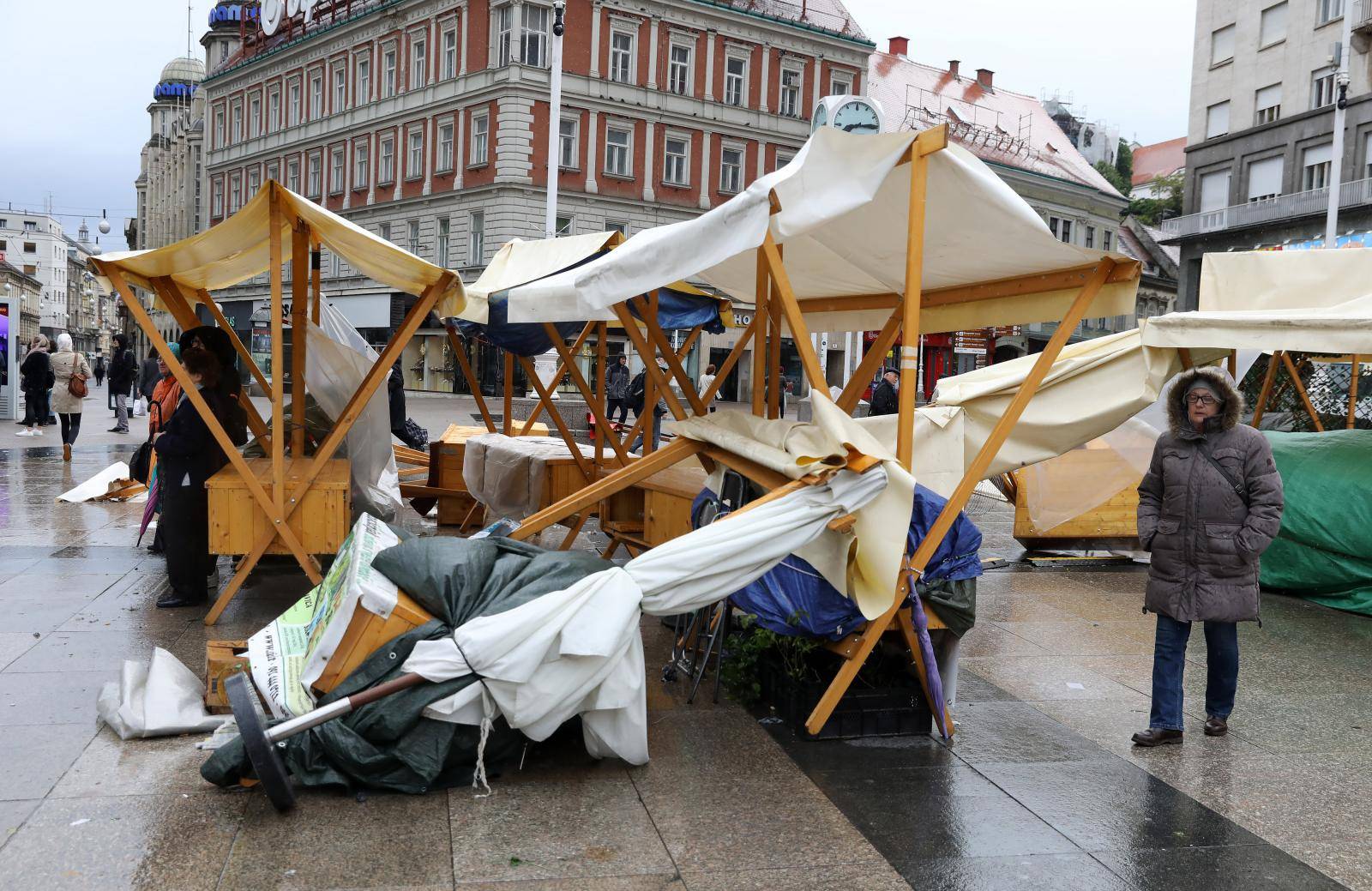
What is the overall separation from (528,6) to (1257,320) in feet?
121

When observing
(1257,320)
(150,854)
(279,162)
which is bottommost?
(150,854)

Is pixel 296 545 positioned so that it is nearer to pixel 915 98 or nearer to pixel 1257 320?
pixel 1257 320

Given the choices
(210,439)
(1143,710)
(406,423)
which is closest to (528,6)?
(406,423)

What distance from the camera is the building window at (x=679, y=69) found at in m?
42.6

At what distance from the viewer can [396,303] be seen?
42.6 metres

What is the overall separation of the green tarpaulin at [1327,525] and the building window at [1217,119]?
3840cm

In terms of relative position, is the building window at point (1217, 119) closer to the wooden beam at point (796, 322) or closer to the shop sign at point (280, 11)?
the shop sign at point (280, 11)

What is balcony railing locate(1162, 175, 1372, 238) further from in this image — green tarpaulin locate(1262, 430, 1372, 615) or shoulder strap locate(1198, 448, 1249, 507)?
shoulder strap locate(1198, 448, 1249, 507)

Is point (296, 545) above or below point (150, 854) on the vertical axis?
above

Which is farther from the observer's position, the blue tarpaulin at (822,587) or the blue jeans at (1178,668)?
the blue jeans at (1178,668)

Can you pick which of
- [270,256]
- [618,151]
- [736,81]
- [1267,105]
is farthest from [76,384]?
[1267,105]

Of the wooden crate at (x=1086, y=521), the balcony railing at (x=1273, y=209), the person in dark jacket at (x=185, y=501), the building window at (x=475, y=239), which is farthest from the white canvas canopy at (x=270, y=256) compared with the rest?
the balcony railing at (x=1273, y=209)

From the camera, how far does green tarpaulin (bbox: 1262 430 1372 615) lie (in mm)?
8234

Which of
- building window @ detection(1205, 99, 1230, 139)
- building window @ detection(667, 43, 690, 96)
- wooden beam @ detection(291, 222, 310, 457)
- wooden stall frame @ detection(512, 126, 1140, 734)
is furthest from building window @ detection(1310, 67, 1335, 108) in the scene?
wooden beam @ detection(291, 222, 310, 457)
